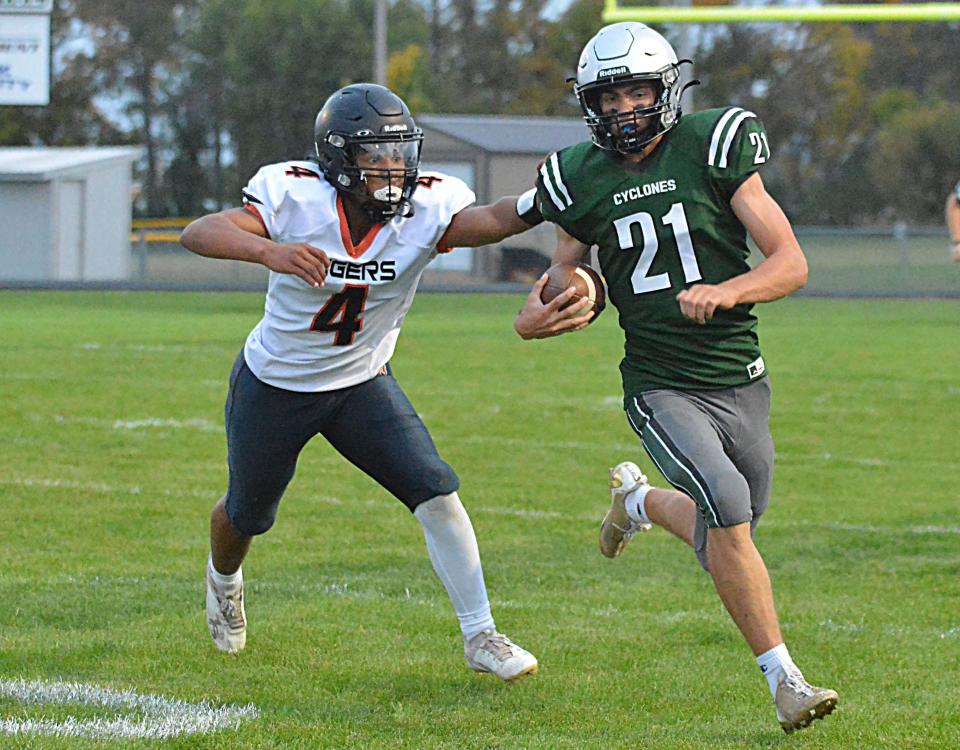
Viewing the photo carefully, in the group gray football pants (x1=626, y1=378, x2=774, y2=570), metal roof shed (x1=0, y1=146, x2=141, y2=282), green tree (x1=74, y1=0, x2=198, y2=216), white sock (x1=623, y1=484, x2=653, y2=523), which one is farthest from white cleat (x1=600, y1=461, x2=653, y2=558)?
green tree (x1=74, y1=0, x2=198, y2=216)

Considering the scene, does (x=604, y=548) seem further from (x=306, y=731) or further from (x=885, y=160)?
(x=885, y=160)

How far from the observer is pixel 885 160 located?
113 ft

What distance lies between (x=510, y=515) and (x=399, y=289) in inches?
109

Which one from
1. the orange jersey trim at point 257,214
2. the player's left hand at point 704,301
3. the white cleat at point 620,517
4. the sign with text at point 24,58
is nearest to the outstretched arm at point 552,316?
the player's left hand at point 704,301

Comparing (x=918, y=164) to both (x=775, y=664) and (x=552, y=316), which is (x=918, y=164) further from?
(x=775, y=664)

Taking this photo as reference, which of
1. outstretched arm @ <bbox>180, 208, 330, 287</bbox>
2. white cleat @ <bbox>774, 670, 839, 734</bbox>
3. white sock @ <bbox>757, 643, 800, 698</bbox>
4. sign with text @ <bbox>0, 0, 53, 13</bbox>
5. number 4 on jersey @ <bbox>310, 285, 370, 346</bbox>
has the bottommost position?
white cleat @ <bbox>774, 670, 839, 734</bbox>

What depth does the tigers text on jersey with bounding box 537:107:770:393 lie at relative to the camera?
4.05 m

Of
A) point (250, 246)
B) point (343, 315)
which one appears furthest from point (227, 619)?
point (250, 246)

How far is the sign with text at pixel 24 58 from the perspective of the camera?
61.7 feet

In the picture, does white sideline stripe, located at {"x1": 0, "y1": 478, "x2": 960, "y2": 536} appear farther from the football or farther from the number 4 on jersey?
the football

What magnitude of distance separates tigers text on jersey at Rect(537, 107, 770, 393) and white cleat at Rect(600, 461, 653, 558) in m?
0.95

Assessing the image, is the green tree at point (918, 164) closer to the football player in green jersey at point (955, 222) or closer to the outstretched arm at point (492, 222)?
the football player in green jersey at point (955, 222)

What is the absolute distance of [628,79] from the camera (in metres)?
4.09

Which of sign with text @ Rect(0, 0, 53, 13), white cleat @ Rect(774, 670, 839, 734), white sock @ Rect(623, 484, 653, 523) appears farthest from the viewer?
sign with text @ Rect(0, 0, 53, 13)
